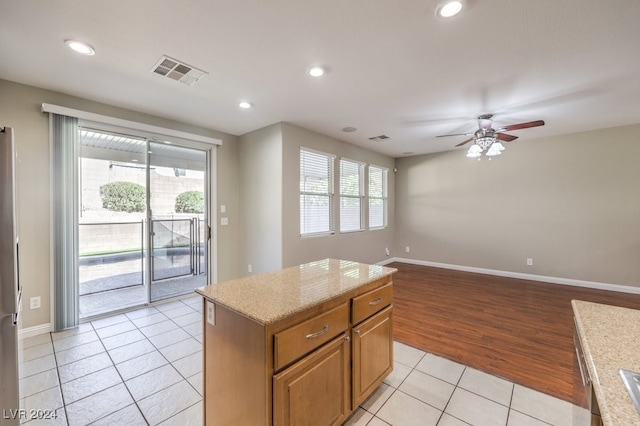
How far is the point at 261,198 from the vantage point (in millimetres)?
4199

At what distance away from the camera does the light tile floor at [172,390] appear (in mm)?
1723

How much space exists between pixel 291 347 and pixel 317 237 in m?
3.22

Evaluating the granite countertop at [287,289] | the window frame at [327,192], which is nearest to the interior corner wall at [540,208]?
the window frame at [327,192]

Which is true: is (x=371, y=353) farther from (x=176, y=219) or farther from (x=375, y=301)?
(x=176, y=219)

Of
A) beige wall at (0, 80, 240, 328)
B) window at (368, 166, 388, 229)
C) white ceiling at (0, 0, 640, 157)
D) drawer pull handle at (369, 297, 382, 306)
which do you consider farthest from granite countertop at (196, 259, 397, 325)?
window at (368, 166, 388, 229)

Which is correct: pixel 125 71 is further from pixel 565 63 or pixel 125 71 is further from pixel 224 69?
pixel 565 63

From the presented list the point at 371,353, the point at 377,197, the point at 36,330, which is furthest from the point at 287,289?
the point at 377,197

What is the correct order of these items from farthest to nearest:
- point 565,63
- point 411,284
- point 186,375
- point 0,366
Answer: point 411,284, point 565,63, point 186,375, point 0,366

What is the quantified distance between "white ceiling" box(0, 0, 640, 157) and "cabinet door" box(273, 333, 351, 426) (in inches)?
83.9

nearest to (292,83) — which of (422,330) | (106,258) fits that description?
(422,330)

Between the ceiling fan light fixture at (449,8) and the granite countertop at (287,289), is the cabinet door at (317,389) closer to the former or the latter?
the granite countertop at (287,289)

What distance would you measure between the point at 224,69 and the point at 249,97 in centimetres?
62

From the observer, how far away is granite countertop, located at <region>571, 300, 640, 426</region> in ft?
2.12

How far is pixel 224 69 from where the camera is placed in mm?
2463
